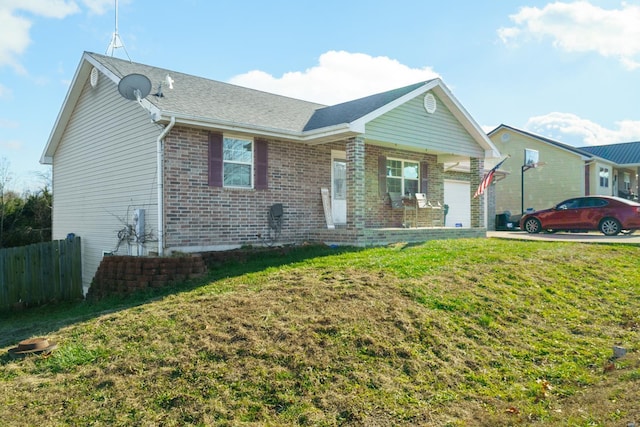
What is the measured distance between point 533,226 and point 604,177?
15971 millimetres

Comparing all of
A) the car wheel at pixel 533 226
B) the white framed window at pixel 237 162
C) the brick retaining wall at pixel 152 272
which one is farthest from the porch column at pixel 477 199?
the brick retaining wall at pixel 152 272

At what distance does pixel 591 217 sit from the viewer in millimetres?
16547

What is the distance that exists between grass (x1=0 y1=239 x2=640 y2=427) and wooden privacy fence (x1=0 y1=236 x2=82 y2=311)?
4652 mm

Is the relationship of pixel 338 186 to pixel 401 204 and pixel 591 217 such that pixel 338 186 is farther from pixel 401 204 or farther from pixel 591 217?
pixel 591 217

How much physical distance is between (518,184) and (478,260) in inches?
903

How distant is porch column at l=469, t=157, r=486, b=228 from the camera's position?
1549 cm

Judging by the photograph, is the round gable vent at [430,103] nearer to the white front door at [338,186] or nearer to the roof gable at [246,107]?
the roof gable at [246,107]

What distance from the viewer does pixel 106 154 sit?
42.6ft

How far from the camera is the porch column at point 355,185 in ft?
37.9

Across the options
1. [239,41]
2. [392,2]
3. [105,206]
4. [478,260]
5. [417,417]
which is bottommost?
[417,417]

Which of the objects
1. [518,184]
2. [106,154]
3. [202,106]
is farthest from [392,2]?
[518,184]

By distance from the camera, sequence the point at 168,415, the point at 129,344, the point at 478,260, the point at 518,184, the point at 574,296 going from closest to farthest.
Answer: the point at 168,415, the point at 129,344, the point at 574,296, the point at 478,260, the point at 518,184

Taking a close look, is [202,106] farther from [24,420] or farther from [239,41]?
[24,420]

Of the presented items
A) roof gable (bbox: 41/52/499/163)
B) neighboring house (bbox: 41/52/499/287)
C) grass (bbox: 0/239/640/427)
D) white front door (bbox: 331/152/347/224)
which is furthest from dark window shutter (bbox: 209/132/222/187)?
white front door (bbox: 331/152/347/224)
